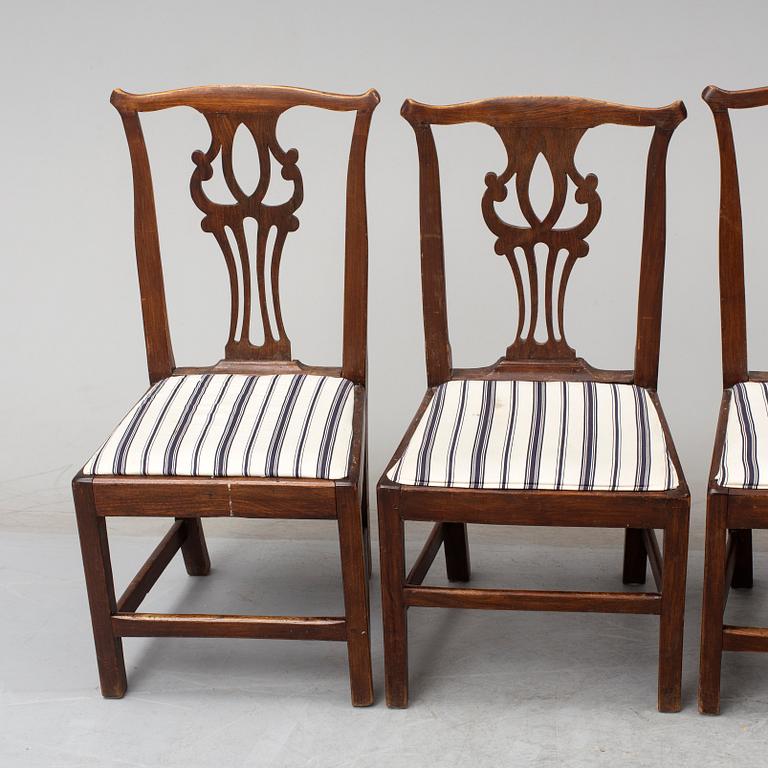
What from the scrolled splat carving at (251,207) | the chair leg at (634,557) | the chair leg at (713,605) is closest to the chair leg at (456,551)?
the chair leg at (634,557)

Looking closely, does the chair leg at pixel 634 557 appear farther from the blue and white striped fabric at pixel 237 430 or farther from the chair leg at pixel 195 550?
the chair leg at pixel 195 550

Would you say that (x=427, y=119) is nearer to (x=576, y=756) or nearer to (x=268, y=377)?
(x=268, y=377)

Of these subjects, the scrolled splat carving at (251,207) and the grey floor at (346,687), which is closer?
the grey floor at (346,687)

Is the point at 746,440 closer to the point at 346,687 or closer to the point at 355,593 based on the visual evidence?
the point at 355,593

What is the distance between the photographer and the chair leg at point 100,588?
232 centimetres

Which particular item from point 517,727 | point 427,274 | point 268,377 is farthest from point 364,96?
point 517,727

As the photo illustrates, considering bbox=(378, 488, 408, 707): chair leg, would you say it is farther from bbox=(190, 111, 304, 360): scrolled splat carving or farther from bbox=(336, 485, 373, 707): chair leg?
bbox=(190, 111, 304, 360): scrolled splat carving

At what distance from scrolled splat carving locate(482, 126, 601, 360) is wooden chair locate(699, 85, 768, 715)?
257 mm

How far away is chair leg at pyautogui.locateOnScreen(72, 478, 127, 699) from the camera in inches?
91.2

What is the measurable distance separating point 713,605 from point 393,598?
1.81ft

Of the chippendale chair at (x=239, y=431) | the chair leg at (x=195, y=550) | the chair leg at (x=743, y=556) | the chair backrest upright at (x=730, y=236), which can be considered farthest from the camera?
the chair leg at (x=195, y=550)

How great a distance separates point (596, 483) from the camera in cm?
221

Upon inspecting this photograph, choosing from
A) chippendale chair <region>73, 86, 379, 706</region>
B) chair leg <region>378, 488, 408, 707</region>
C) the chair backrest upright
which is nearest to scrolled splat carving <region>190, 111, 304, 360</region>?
chippendale chair <region>73, 86, 379, 706</region>

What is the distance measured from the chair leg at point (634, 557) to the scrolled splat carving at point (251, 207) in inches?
31.5
